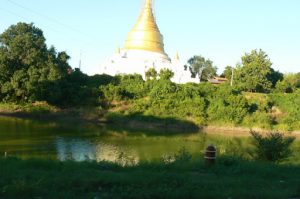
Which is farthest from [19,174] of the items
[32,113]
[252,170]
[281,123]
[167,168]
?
[281,123]

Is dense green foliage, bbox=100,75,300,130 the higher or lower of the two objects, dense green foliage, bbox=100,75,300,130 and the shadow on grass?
the higher

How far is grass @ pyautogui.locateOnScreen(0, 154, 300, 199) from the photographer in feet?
23.1

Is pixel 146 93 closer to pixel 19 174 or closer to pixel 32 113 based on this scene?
pixel 32 113

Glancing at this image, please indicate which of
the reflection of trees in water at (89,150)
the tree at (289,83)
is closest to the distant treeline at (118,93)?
the tree at (289,83)

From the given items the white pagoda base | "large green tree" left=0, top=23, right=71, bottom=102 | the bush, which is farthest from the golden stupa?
the bush

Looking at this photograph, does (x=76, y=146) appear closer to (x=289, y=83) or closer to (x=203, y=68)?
(x=289, y=83)

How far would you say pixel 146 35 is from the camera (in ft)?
190

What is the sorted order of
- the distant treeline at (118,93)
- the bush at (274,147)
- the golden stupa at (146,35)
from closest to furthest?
1. the bush at (274,147)
2. the distant treeline at (118,93)
3. the golden stupa at (146,35)

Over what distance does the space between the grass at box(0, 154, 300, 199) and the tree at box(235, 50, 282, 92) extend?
46.8m

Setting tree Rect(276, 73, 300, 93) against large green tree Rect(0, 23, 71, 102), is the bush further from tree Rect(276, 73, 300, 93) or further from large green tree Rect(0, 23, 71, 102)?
tree Rect(276, 73, 300, 93)

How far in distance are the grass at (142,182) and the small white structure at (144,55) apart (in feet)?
147

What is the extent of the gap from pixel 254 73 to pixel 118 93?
2052 centimetres

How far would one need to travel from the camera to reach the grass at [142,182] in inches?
277

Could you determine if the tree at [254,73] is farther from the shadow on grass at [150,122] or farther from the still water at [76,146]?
the still water at [76,146]
